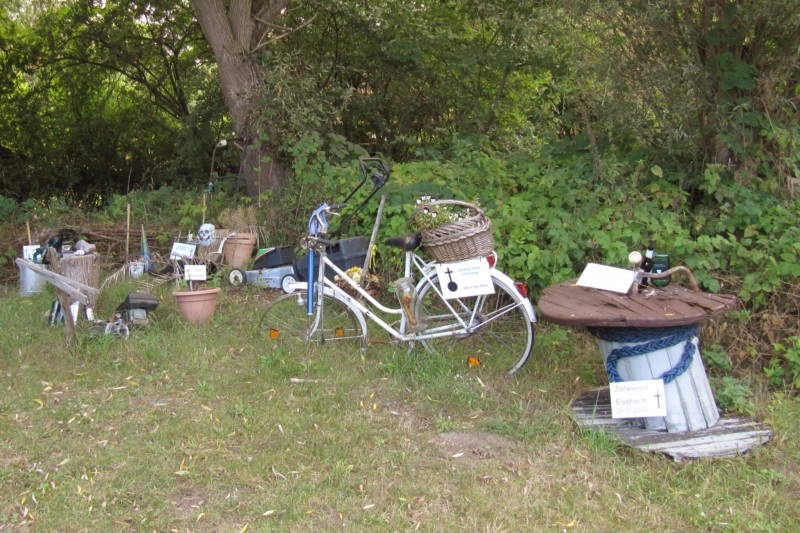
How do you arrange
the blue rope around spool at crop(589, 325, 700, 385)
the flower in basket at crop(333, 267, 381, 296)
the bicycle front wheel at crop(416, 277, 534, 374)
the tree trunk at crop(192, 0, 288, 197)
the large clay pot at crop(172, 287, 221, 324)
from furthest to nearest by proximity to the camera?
1. the tree trunk at crop(192, 0, 288, 197)
2. the large clay pot at crop(172, 287, 221, 324)
3. the flower in basket at crop(333, 267, 381, 296)
4. the bicycle front wheel at crop(416, 277, 534, 374)
5. the blue rope around spool at crop(589, 325, 700, 385)

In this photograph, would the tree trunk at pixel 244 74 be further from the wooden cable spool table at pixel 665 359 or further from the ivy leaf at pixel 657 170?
the wooden cable spool table at pixel 665 359

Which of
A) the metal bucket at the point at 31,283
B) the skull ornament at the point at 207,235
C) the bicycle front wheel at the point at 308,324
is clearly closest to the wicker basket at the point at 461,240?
the bicycle front wheel at the point at 308,324

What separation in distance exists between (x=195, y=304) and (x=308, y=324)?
3.95ft

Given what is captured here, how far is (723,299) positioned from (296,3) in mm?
7910

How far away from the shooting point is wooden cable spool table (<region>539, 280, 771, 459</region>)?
3.38m

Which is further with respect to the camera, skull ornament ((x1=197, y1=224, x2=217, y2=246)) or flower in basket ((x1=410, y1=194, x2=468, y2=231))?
skull ornament ((x1=197, y1=224, x2=217, y2=246))

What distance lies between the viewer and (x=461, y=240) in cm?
418

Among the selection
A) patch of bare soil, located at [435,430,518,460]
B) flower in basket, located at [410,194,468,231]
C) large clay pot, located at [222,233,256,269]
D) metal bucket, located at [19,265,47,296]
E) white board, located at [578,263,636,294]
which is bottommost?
patch of bare soil, located at [435,430,518,460]

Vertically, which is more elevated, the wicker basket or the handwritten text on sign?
the wicker basket

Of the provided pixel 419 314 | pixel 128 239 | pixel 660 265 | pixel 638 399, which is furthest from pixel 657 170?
pixel 128 239

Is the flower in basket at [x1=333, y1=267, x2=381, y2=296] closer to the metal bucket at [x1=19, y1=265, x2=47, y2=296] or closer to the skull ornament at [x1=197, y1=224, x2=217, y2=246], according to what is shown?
the skull ornament at [x1=197, y1=224, x2=217, y2=246]

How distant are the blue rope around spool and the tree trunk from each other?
17.2 feet

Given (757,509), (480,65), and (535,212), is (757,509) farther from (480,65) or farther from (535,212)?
(480,65)

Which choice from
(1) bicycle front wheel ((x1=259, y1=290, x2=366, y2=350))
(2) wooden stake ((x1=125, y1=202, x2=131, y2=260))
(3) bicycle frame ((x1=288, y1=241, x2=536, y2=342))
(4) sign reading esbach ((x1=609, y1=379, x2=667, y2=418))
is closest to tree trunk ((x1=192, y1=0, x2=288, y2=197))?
(2) wooden stake ((x1=125, y1=202, x2=131, y2=260))
